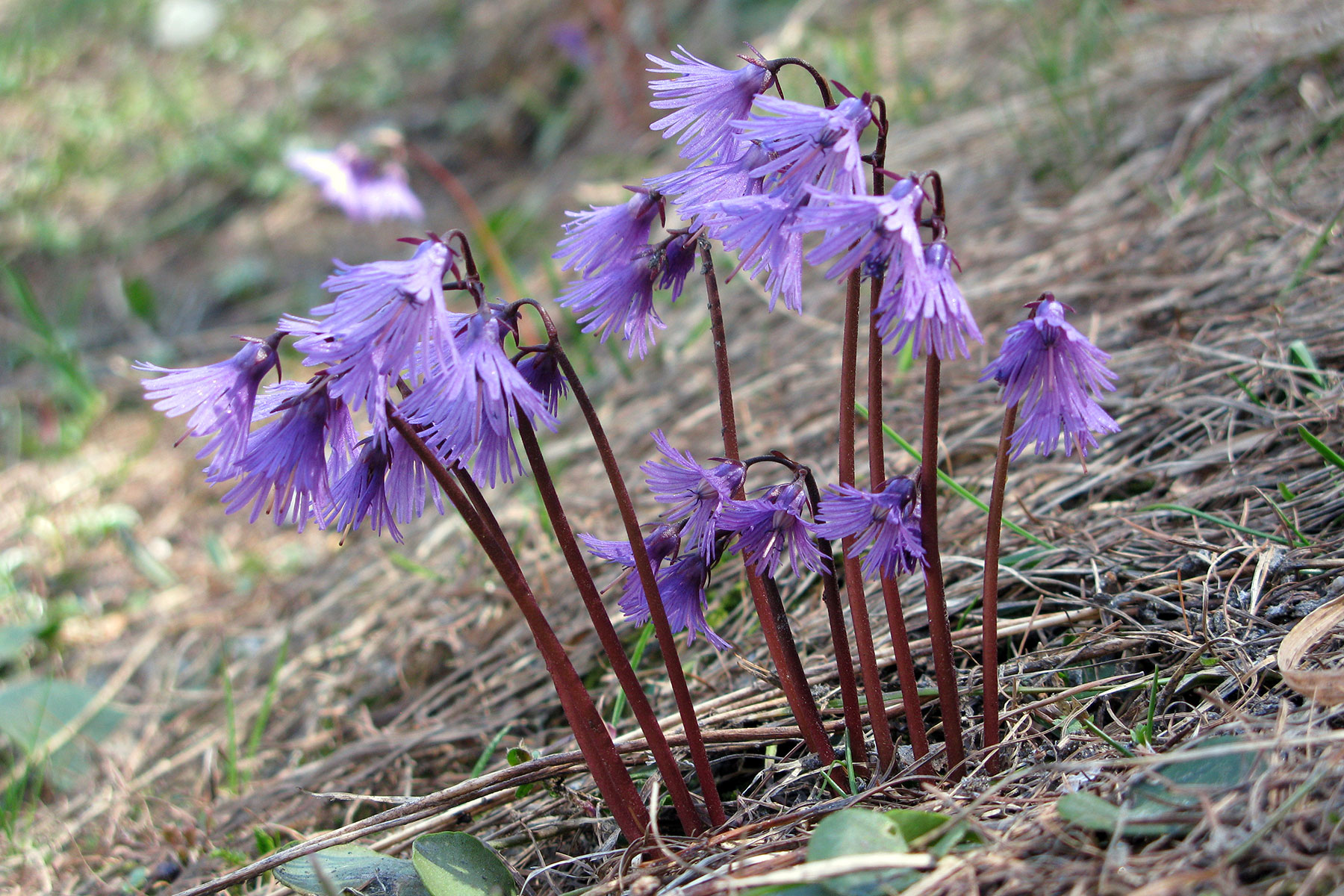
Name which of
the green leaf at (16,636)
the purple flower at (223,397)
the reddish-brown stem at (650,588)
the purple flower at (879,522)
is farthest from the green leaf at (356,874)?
the green leaf at (16,636)

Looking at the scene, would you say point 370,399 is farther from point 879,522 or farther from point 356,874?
point 356,874

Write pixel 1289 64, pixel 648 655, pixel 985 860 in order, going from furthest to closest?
pixel 1289 64 → pixel 648 655 → pixel 985 860

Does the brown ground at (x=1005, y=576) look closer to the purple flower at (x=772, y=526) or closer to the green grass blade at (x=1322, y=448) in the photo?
the green grass blade at (x=1322, y=448)

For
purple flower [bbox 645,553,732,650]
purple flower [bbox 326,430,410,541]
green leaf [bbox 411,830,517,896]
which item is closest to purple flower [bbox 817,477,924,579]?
purple flower [bbox 645,553,732,650]

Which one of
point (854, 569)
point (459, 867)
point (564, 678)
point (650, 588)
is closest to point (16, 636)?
point (459, 867)

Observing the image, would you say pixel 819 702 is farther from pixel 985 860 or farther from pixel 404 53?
pixel 404 53

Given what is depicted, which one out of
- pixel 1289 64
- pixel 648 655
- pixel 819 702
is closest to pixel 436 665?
pixel 648 655
